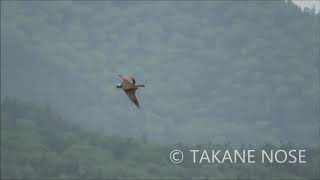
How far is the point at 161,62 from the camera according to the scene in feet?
562

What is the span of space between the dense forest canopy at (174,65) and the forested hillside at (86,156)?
8.80 meters

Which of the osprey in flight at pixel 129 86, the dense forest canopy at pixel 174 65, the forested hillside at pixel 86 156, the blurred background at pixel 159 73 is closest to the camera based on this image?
the osprey in flight at pixel 129 86

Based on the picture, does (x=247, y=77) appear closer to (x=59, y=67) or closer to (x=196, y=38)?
(x=196, y=38)

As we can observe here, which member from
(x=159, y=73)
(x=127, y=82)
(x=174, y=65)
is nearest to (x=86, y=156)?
(x=159, y=73)

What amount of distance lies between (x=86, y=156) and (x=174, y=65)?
244ft

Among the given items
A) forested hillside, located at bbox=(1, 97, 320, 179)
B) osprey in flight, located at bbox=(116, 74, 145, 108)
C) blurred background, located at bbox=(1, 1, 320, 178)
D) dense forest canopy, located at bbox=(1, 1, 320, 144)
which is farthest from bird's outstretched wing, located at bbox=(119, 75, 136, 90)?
dense forest canopy, located at bbox=(1, 1, 320, 144)

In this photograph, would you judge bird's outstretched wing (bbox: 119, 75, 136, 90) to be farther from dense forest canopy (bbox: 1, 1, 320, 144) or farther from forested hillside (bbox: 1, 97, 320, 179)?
dense forest canopy (bbox: 1, 1, 320, 144)

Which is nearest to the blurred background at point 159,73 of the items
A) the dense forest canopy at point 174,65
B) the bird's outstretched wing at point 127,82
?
the dense forest canopy at point 174,65

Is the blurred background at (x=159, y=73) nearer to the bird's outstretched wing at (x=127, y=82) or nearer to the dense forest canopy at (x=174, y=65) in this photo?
the dense forest canopy at (x=174, y=65)

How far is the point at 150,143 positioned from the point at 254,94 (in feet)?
158

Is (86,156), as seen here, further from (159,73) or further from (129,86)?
(129,86)

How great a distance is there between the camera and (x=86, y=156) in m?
96.8

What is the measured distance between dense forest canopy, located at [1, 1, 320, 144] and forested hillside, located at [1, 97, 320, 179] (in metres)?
8.80

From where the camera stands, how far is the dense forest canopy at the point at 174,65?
129625 mm
